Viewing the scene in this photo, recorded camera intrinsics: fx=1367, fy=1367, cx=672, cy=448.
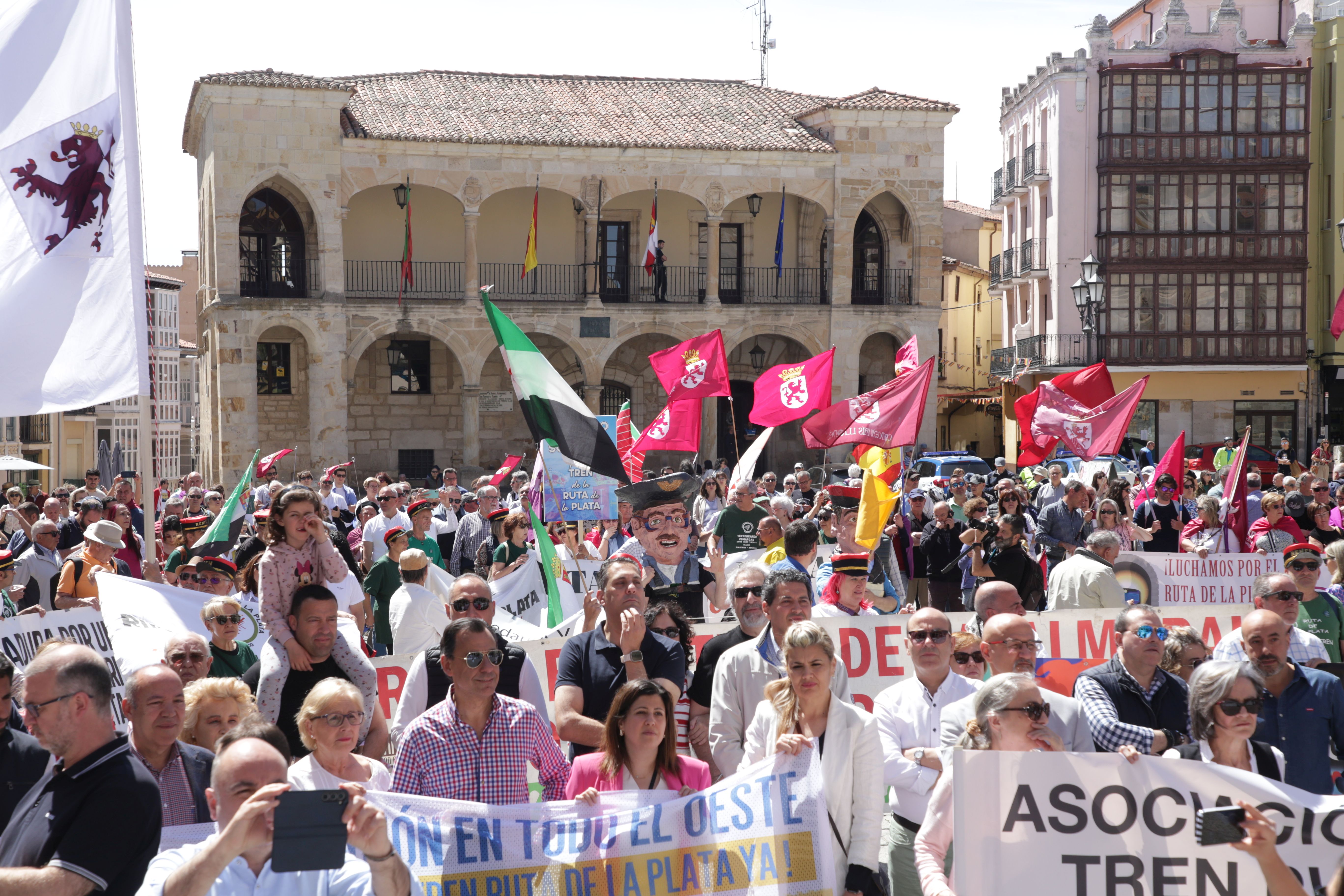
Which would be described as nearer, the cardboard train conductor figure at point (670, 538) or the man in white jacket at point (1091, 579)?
the cardboard train conductor figure at point (670, 538)

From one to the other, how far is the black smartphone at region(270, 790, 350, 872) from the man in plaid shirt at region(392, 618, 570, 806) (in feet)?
5.37

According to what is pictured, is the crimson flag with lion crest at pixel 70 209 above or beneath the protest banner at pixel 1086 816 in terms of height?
above

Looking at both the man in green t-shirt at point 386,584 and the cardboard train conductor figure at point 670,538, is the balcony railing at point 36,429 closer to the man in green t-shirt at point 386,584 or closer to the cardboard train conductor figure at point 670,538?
the man in green t-shirt at point 386,584

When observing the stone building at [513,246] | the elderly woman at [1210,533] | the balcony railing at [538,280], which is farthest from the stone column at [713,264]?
the elderly woman at [1210,533]

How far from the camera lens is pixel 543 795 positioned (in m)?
5.12

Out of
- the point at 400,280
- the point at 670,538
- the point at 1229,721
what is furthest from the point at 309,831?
the point at 400,280

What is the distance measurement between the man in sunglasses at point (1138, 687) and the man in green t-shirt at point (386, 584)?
17.3 ft

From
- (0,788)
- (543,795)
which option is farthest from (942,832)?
(0,788)

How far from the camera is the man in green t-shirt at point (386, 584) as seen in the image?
9547 millimetres

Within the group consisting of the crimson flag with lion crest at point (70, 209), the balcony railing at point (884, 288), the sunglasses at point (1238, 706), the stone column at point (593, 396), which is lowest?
the sunglasses at point (1238, 706)

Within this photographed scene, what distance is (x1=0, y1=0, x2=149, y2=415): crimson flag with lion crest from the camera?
593 centimetres

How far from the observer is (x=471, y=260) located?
3288cm

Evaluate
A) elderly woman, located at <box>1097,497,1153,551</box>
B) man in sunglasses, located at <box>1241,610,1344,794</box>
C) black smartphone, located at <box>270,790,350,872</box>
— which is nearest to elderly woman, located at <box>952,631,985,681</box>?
man in sunglasses, located at <box>1241,610,1344,794</box>

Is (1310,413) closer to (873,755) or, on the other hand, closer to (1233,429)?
(1233,429)
